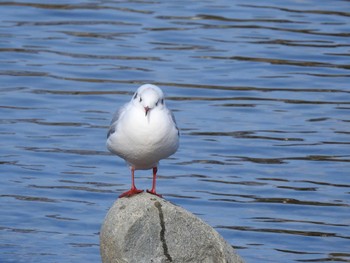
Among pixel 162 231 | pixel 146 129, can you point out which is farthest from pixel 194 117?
pixel 146 129

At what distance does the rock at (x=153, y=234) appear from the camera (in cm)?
987

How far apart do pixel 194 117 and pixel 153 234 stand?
7641 millimetres

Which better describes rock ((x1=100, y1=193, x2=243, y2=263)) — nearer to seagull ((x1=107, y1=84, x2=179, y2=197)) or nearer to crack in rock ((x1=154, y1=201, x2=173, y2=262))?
crack in rock ((x1=154, y1=201, x2=173, y2=262))

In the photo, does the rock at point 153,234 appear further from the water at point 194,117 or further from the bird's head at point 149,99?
the water at point 194,117

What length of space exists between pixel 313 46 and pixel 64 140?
5.98m

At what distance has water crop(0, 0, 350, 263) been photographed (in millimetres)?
13758

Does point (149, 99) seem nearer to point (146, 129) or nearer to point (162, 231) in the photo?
point (146, 129)

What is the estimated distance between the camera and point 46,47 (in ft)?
68.1

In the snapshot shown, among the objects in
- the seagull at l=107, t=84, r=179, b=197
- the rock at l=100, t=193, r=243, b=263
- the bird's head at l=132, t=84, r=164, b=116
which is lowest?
the rock at l=100, t=193, r=243, b=263

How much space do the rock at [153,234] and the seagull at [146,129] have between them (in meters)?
0.48

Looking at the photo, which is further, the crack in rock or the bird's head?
the crack in rock

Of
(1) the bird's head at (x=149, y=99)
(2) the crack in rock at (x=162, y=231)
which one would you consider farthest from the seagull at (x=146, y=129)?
(2) the crack in rock at (x=162, y=231)

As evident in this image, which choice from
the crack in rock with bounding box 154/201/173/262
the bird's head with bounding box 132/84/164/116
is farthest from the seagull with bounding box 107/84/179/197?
the crack in rock with bounding box 154/201/173/262

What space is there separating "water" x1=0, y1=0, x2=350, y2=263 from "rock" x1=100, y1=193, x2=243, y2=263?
2.70 m
